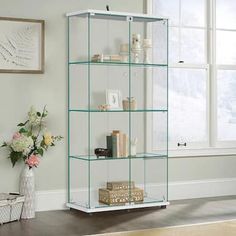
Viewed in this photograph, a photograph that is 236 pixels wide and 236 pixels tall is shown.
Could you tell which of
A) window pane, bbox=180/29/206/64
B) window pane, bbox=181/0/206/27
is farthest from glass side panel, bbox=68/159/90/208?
window pane, bbox=181/0/206/27

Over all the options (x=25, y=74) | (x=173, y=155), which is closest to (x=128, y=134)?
(x=173, y=155)

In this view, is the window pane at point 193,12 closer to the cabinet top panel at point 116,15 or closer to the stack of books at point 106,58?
the cabinet top panel at point 116,15

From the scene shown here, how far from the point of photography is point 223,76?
25.2 feet

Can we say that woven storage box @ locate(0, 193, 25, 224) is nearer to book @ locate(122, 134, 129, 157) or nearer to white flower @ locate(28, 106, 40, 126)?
white flower @ locate(28, 106, 40, 126)

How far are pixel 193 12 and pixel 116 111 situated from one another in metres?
1.71

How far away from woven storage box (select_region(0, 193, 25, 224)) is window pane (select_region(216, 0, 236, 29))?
3.22 metres

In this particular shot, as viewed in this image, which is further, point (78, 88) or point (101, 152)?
point (78, 88)

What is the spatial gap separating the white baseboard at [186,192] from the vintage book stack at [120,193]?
457 millimetres

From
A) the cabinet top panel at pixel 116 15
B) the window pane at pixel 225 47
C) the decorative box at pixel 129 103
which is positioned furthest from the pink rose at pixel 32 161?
the window pane at pixel 225 47

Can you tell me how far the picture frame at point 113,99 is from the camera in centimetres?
655

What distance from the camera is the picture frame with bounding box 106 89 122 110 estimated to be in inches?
258

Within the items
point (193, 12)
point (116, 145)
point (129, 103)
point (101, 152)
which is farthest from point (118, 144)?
point (193, 12)

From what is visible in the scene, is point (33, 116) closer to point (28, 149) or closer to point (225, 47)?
point (28, 149)

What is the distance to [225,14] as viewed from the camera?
764 cm
